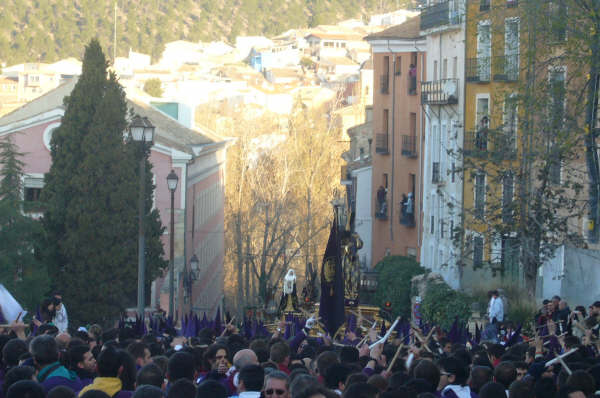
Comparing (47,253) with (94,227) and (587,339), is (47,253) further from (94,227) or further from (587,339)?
(587,339)

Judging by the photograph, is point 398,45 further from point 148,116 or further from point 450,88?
point 148,116

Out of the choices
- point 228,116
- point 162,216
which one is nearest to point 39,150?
point 162,216

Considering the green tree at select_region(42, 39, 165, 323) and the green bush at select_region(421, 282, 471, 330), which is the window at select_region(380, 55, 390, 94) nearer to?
the green bush at select_region(421, 282, 471, 330)

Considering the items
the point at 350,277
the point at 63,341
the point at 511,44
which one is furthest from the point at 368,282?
the point at 63,341

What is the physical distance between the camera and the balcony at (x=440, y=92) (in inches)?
1558

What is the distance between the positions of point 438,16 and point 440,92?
3434mm

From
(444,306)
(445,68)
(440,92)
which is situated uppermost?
(445,68)

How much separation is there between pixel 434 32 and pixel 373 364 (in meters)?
34.4

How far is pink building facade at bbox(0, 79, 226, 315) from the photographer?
1430 inches

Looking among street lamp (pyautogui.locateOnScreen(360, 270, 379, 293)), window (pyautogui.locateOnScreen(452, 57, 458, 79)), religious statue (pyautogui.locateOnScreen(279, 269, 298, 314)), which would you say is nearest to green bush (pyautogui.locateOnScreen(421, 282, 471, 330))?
religious statue (pyautogui.locateOnScreen(279, 269, 298, 314))

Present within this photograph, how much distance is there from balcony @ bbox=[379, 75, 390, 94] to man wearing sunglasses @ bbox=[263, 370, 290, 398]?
1686 inches

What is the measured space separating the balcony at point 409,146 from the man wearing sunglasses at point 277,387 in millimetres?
38774

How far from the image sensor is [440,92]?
40250 mm

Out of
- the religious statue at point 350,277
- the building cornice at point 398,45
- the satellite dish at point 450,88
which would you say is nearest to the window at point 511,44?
the satellite dish at point 450,88
